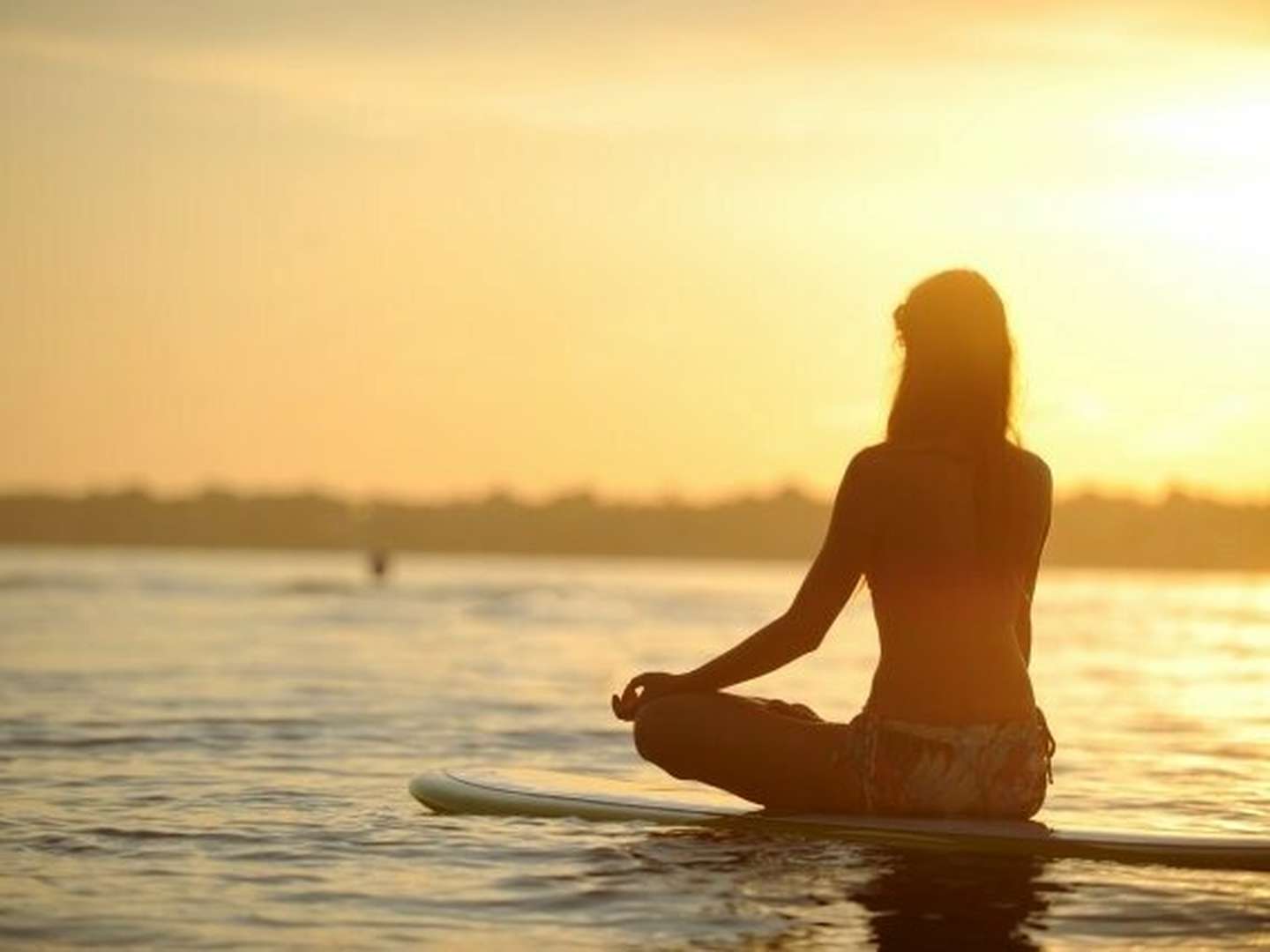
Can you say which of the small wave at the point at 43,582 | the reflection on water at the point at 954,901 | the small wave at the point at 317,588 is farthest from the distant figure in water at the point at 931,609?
the small wave at the point at 317,588

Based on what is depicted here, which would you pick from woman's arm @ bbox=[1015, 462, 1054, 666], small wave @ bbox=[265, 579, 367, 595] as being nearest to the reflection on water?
woman's arm @ bbox=[1015, 462, 1054, 666]

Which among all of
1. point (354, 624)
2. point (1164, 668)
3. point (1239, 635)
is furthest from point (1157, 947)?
point (1239, 635)

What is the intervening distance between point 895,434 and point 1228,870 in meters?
1.99

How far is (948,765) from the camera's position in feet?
24.9

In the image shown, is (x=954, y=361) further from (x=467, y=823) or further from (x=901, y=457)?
(x=467, y=823)

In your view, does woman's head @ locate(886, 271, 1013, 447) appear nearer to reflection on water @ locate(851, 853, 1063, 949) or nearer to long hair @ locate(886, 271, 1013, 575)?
long hair @ locate(886, 271, 1013, 575)

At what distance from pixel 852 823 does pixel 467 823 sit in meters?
1.70

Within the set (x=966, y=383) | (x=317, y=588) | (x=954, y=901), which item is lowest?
(x=954, y=901)

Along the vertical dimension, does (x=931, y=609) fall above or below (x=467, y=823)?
above

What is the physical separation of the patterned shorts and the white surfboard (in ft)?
0.19

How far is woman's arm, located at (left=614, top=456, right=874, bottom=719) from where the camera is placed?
729cm

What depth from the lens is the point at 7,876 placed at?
24.5 ft

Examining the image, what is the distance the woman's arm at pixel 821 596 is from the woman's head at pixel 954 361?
0.86 feet

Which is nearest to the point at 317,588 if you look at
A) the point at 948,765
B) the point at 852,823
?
the point at 852,823
